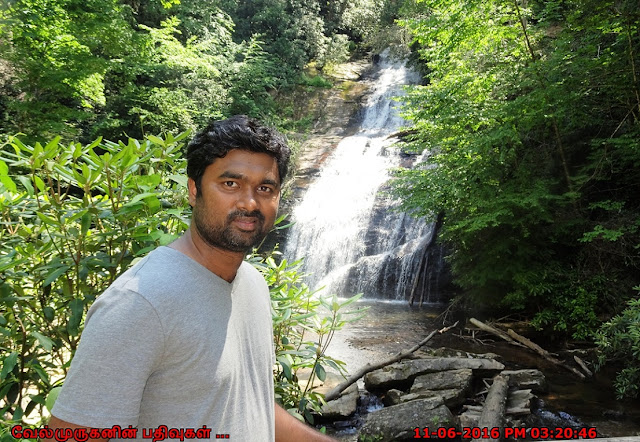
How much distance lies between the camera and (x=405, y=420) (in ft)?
14.6

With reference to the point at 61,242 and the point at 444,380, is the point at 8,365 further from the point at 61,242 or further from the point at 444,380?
the point at 444,380

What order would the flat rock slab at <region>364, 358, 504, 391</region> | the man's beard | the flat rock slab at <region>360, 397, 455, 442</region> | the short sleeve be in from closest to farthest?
1. the short sleeve
2. the man's beard
3. the flat rock slab at <region>360, 397, 455, 442</region>
4. the flat rock slab at <region>364, 358, 504, 391</region>

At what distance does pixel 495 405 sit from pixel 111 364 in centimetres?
487

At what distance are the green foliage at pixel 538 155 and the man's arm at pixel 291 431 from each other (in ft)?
22.3

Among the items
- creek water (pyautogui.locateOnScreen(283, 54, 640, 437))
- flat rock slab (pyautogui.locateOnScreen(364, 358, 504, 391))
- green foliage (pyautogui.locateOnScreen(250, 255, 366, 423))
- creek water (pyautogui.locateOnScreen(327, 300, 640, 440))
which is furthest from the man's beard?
flat rock slab (pyautogui.locateOnScreen(364, 358, 504, 391))

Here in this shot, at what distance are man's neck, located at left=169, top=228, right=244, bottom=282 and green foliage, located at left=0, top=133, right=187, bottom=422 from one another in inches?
18.7

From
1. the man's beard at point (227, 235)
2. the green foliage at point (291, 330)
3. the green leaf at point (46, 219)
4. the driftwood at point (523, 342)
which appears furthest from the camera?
the driftwood at point (523, 342)

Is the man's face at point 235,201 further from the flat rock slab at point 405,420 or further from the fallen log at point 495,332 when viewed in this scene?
the fallen log at point 495,332

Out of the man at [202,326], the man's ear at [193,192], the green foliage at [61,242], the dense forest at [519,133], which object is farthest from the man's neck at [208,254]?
the dense forest at [519,133]

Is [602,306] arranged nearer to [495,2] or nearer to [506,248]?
[506,248]

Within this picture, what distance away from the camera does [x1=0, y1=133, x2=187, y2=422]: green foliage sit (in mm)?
1626

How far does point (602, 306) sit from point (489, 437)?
17.2ft

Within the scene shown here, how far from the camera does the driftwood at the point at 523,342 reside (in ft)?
21.9

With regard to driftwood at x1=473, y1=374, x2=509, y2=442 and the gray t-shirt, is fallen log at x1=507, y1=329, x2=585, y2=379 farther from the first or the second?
the gray t-shirt
